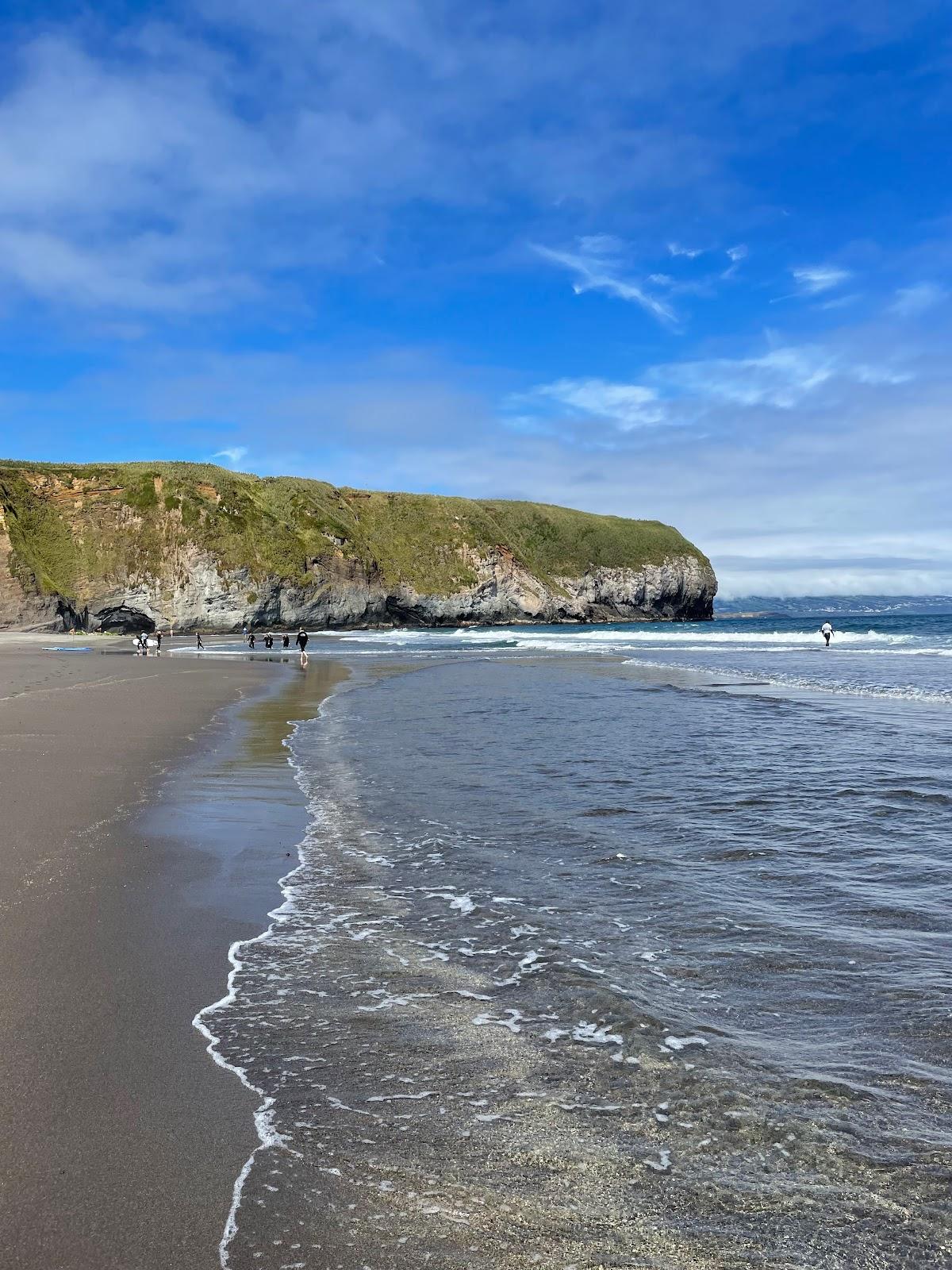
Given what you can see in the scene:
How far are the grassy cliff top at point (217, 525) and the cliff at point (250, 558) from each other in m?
0.17

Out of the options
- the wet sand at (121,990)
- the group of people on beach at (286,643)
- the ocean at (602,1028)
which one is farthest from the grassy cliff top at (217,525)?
the ocean at (602,1028)

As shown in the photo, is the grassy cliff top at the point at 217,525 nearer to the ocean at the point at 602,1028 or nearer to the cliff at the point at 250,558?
the cliff at the point at 250,558

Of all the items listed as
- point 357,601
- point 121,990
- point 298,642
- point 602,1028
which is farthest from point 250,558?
point 602,1028

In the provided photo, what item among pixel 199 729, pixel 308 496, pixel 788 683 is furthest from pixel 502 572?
pixel 199 729

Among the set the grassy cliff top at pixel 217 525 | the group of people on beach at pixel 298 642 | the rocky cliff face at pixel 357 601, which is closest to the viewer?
the group of people on beach at pixel 298 642

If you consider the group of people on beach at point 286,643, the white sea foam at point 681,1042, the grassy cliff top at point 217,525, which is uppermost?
the grassy cliff top at point 217,525

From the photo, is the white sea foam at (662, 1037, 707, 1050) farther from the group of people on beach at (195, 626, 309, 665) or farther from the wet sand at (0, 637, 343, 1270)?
the group of people on beach at (195, 626, 309, 665)

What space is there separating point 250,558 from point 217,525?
4997 millimetres

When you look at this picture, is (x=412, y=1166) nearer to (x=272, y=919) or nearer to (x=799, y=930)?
(x=272, y=919)

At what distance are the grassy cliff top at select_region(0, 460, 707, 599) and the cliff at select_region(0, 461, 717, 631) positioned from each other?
0.17 meters

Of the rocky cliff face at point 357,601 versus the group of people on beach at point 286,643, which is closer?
the group of people on beach at point 286,643

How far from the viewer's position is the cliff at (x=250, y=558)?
260ft

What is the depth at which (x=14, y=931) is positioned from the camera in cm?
506

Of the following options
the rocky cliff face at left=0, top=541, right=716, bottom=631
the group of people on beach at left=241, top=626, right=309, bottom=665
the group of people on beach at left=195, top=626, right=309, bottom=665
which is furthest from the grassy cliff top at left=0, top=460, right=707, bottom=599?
the group of people on beach at left=241, top=626, right=309, bottom=665
